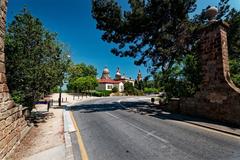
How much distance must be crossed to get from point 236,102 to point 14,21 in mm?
13759

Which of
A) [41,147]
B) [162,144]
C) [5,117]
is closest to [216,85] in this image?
[162,144]

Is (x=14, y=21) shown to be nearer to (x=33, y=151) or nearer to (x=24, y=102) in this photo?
(x=24, y=102)

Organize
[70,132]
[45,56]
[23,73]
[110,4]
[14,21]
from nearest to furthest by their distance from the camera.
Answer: [70,132] → [23,73] → [14,21] → [45,56] → [110,4]

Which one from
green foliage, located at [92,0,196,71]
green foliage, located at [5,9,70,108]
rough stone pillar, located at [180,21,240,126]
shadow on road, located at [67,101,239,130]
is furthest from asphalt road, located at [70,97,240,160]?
green foliage, located at [92,0,196,71]

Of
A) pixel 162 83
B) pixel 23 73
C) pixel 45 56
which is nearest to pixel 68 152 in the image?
pixel 23 73

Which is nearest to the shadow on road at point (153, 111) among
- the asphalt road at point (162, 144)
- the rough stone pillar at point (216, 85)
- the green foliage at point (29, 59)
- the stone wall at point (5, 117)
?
the rough stone pillar at point (216, 85)

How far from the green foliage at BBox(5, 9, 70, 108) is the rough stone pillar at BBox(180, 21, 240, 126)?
33.8ft

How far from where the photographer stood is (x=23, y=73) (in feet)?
34.9

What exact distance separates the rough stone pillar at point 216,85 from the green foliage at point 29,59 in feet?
33.8

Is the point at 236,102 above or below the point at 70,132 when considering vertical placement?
above

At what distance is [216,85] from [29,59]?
11.6m

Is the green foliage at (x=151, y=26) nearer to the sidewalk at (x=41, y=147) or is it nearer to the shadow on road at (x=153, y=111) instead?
the shadow on road at (x=153, y=111)

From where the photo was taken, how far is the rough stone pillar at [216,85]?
10309 mm

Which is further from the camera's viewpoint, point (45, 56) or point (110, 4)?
point (110, 4)
